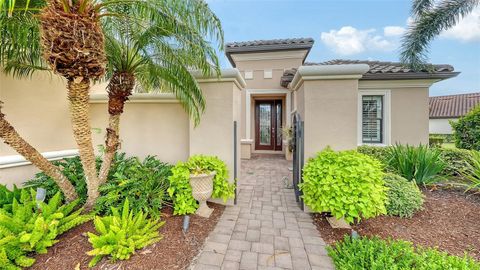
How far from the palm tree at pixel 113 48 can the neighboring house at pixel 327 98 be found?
2403 mm

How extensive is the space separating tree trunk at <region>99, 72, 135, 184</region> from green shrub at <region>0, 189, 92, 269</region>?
94cm

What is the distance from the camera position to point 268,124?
12383 mm

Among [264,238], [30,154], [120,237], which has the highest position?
[30,154]

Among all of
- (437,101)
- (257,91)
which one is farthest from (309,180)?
(437,101)

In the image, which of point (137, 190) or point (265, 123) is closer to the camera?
point (137, 190)

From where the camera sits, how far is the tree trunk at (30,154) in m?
3.28

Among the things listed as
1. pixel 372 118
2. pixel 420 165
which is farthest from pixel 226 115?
pixel 372 118

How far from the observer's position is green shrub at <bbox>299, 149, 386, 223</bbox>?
10.7 ft

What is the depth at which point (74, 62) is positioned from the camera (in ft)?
9.34

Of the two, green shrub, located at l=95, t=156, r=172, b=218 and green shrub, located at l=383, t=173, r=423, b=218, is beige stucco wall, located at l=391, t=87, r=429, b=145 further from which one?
green shrub, located at l=95, t=156, r=172, b=218

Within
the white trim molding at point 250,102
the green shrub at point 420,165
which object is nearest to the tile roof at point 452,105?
the white trim molding at point 250,102

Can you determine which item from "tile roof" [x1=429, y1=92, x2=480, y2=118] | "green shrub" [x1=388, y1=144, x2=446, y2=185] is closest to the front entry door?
"green shrub" [x1=388, y1=144, x2=446, y2=185]

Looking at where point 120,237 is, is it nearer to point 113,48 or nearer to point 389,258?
point 113,48

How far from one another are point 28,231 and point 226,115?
12.3ft
